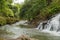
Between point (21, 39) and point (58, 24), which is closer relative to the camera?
point (21, 39)

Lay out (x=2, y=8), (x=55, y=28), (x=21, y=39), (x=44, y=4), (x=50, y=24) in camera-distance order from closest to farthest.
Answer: (x=21, y=39) → (x=2, y=8) → (x=55, y=28) → (x=50, y=24) → (x=44, y=4)

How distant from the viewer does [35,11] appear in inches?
1989

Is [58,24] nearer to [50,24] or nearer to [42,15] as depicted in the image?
[50,24]

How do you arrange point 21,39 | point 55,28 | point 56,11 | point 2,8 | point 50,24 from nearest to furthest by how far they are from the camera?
point 21,39 → point 2,8 → point 55,28 → point 50,24 → point 56,11

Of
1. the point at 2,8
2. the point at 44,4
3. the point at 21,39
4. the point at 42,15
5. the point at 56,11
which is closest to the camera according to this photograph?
the point at 21,39

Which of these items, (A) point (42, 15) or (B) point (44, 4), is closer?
(A) point (42, 15)

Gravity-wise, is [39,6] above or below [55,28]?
above

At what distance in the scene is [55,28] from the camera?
1221 inches

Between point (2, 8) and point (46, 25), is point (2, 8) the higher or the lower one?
the higher one

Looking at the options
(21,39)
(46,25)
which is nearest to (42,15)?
(46,25)

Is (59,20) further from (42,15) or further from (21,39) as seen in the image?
(21,39)

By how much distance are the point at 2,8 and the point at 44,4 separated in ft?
95.3

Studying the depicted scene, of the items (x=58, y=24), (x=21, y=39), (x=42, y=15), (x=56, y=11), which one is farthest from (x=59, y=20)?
(x=21, y=39)

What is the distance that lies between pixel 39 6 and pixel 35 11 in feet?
5.16
